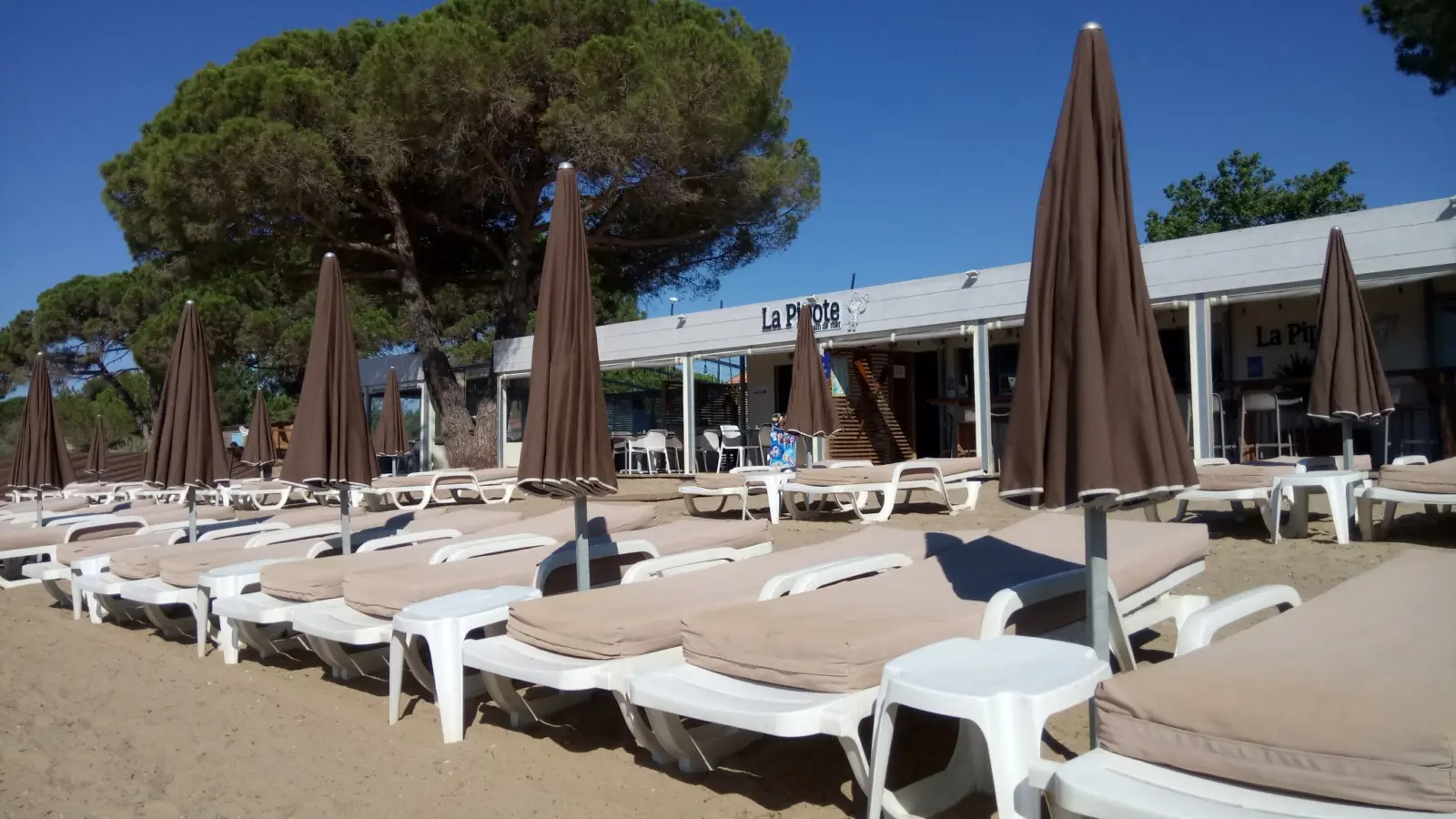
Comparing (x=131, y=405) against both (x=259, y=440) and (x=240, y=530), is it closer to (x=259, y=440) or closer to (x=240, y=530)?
(x=259, y=440)

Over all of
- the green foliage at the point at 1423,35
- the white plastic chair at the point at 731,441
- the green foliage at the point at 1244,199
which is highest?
the green foliage at the point at 1244,199

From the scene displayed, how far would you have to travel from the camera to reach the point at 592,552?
4.50 meters

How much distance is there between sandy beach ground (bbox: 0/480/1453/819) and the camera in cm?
290

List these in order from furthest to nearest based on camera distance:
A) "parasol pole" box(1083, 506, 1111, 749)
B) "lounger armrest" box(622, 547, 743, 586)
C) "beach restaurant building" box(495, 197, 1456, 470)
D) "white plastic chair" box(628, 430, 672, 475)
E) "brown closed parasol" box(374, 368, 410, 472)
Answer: "white plastic chair" box(628, 430, 672, 475) < "brown closed parasol" box(374, 368, 410, 472) < "beach restaurant building" box(495, 197, 1456, 470) < "lounger armrest" box(622, 547, 743, 586) < "parasol pole" box(1083, 506, 1111, 749)

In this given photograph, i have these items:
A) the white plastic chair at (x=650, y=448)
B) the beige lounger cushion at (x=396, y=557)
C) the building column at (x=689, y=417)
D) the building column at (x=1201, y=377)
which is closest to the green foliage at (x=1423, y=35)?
the building column at (x=1201, y=377)

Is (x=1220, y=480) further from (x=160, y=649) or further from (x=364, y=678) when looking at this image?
(x=160, y=649)

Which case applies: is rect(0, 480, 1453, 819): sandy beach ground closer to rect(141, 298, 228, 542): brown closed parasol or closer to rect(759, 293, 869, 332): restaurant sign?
rect(141, 298, 228, 542): brown closed parasol

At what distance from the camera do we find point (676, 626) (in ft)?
10.3

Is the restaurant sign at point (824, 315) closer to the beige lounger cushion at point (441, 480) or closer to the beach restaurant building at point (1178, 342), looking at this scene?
the beach restaurant building at point (1178, 342)

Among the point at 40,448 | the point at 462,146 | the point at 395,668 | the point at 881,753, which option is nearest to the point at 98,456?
the point at 462,146

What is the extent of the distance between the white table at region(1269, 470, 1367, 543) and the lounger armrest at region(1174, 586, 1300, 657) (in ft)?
11.2

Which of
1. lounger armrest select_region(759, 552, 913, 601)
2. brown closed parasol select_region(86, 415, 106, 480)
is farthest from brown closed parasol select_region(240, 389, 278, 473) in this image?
lounger armrest select_region(759, 552, 913, 601)

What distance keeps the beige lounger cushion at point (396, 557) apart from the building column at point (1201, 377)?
630 centimetres

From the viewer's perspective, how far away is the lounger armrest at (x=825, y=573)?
3523 millimetres
